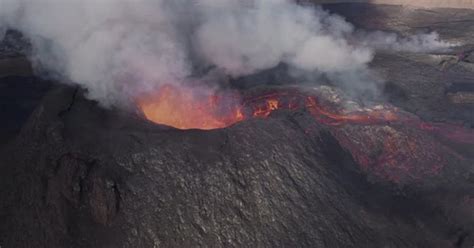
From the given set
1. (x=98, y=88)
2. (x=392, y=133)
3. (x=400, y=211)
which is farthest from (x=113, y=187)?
(x=392, y=133)

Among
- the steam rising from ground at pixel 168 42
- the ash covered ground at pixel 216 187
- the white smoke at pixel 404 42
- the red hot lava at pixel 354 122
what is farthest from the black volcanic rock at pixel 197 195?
the white smoke at pixel 404 42

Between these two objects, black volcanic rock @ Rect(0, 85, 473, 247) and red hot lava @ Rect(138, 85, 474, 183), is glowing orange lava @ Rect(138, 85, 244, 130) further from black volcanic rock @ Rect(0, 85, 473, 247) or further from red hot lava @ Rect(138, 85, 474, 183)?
black volcanic rock @ Rect(0, 85, 473, 247)

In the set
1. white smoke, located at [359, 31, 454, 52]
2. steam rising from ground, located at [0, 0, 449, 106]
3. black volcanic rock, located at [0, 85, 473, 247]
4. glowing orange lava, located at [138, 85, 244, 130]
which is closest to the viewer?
black volcanic rock, located at [0, 85, 473, 247]

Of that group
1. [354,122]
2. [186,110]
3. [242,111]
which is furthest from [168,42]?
[354,122]

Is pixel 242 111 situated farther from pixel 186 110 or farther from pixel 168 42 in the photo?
pixel 168 42

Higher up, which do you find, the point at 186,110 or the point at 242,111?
the point at 186,110

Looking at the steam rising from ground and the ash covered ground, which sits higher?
the steam rising from ground

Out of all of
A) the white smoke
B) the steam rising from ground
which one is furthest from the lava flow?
the white smoke

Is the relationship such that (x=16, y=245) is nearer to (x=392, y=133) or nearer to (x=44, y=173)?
(x=44, y=173)
